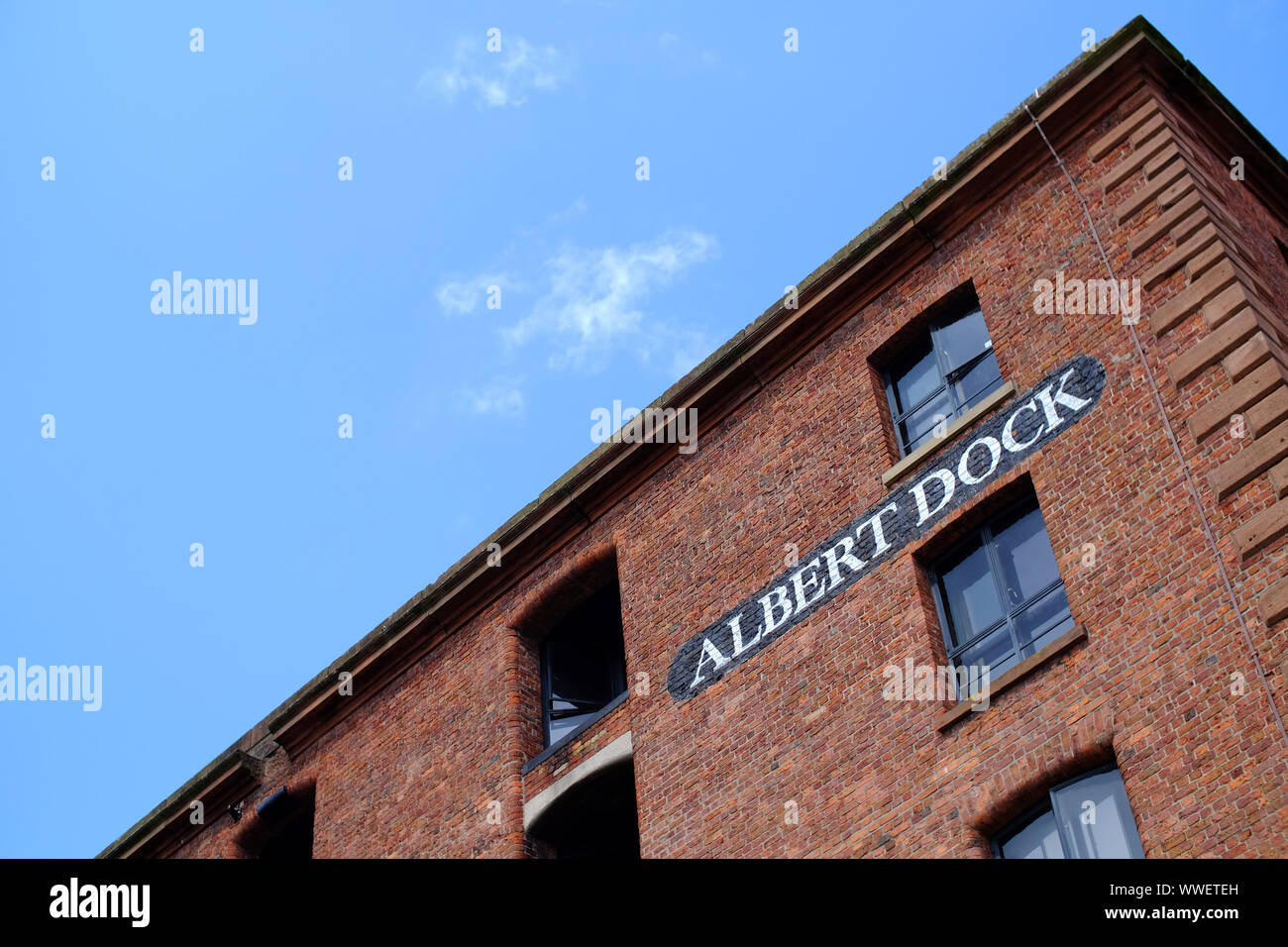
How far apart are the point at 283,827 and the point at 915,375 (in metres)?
11.6

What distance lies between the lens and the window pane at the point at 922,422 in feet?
62.3

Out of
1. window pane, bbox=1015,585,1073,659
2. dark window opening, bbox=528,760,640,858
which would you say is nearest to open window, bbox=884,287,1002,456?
window pane, bbox=1015,585,1073,659

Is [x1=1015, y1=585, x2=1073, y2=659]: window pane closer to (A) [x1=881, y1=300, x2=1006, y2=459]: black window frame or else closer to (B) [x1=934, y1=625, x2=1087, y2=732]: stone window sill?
(B) [x1=934, y1=625, x2=1087, y2=732]: stone window sill

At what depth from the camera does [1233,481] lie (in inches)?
592

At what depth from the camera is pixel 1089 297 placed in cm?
1777

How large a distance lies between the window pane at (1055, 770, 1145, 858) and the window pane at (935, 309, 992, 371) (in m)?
5.79

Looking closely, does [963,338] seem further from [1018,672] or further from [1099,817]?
[1099,817]

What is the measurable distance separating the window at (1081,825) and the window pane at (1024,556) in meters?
2.22

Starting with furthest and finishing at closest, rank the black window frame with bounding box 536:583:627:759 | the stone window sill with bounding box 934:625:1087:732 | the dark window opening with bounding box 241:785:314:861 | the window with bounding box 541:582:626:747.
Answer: the dark window opening with bounding box 241:785:314:861 < the window with bounding box 541:582:626:747 < the black window frame with bounding box 536:583:627:759 < the stone window sill with bounding box 934:625:1087:732

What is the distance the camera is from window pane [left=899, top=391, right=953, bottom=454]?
19.0m

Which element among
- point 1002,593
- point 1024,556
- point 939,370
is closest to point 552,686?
point 939,370
